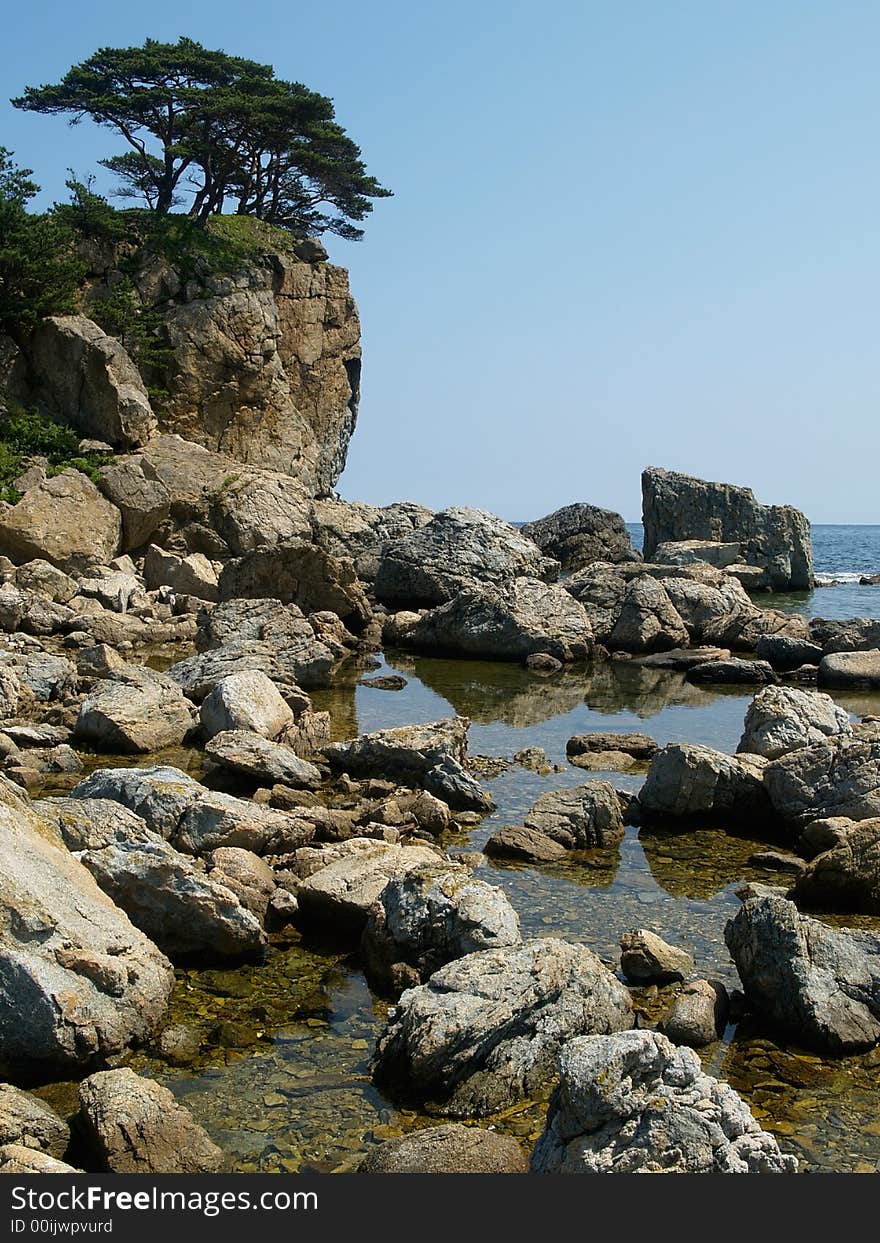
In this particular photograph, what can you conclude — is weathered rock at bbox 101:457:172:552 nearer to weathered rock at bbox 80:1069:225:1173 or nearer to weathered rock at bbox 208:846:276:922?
weathered rock at bbox 208:846:276:922

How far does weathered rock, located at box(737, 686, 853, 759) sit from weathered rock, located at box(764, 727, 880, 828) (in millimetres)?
1513

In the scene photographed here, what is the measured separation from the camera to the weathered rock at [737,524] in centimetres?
5159

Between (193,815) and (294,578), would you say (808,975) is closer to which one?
(193,815)

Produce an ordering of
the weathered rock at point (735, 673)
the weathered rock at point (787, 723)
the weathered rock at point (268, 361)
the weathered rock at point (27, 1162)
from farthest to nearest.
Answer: the weathered rock at point (268, 361) < the weathered rock at point (735, 673) < the weathered rock at point (787, 723) < the weathered rock at point (27, 1162)

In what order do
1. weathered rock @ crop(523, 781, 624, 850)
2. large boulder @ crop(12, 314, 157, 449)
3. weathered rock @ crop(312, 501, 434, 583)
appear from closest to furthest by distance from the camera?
weathered rock @ crop(523, 781, 624, 850) < large boulder @ crop(12, 314, 157, 449) < weathered rock @ crop(312, 501, 434, 583)

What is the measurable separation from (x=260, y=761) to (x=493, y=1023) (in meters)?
7.03

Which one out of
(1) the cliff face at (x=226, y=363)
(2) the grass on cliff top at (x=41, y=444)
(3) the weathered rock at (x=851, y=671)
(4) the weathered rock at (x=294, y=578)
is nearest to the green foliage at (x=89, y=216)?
(1) the cliff face at (x=226, y=363)

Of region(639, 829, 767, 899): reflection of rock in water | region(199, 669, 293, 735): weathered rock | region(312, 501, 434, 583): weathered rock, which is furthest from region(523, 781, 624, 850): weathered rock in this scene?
region(312, 501, 434, 583): weathered rock

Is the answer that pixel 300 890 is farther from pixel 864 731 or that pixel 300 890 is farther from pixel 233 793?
pixel 864 731

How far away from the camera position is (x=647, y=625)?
2880 centimetres

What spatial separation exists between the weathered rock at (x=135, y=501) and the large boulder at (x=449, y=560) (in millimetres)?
6791

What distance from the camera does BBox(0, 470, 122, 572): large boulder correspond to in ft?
92.1

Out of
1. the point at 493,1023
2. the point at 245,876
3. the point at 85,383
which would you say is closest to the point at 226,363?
the point at 85,383

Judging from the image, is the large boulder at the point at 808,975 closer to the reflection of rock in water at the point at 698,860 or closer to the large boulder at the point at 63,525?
the reflection of rock in water at the point at 698,860
